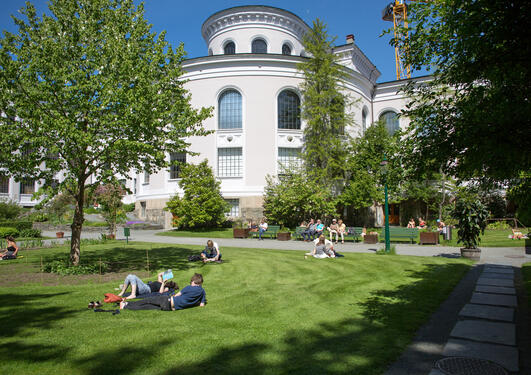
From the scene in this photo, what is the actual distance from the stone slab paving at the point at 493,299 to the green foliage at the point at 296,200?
18.3 m

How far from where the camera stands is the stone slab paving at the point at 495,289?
7.75 metres

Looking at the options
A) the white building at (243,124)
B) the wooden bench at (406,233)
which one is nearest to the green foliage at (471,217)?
the wooden bench at (406,233)

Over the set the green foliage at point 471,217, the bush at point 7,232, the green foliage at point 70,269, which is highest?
the green foliage at point 471,217

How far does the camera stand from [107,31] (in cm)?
989

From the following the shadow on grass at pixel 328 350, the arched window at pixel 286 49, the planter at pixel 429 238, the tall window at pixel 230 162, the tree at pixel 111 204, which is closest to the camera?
the shadow on grass at pixel 328 350

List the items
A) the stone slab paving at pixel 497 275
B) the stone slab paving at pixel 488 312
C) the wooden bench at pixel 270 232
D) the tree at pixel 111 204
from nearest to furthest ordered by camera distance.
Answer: the stone slab paving at pixel 488 312, the stone slab paving at pixel 497 275, the tree at pixel 111 204, the wooden bench at pixel 270 232

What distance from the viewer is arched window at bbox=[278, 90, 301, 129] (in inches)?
1206

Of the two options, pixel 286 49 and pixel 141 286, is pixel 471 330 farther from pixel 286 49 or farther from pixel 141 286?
pixel 286 49

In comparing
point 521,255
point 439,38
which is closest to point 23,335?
point 439,38

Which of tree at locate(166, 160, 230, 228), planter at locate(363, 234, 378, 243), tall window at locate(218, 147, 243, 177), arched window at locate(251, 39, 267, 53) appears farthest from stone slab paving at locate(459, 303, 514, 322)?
arched window at locate(251, 39, 267, 53)

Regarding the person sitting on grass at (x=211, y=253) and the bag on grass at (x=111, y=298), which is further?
the person sitting on grass at (x=211, y=253)

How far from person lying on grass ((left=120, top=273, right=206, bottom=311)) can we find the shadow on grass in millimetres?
1755

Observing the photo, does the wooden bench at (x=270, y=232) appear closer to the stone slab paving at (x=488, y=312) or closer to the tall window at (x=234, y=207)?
the tall window at (x=234, y=207)

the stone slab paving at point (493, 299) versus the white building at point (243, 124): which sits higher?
the white building at point (243, 124)
